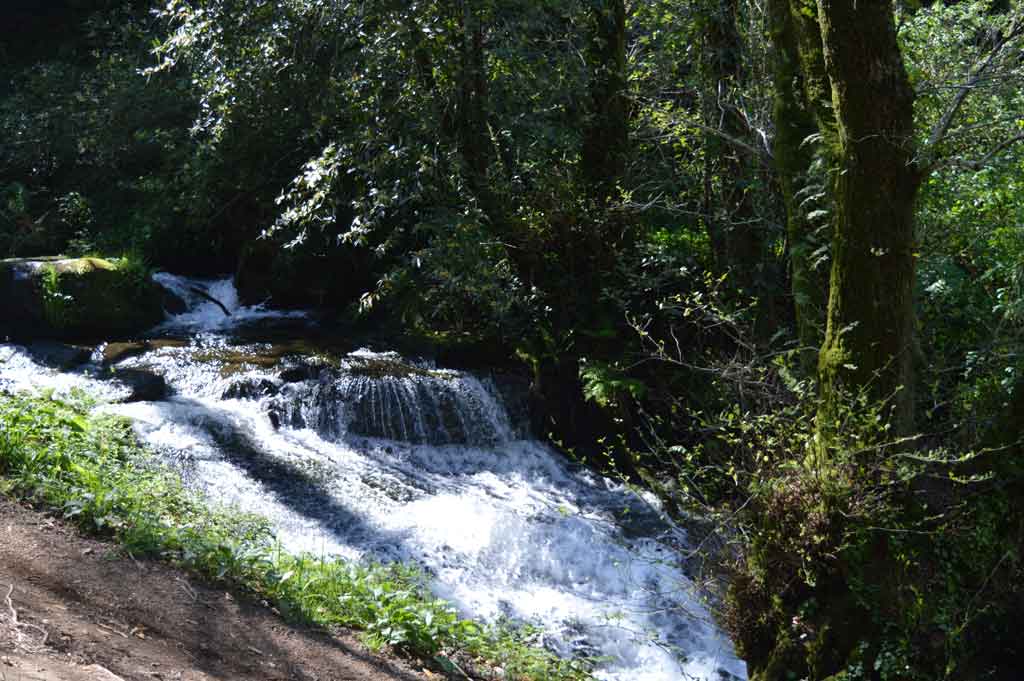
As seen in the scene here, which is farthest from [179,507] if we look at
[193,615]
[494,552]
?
[494,552]

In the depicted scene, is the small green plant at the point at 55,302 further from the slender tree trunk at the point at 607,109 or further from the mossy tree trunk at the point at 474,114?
the slender tree trunk at the point at 607,109

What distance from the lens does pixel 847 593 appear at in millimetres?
5500

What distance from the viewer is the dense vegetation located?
544 cm

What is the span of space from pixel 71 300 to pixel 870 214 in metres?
10.3

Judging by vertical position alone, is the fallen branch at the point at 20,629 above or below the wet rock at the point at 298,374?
below

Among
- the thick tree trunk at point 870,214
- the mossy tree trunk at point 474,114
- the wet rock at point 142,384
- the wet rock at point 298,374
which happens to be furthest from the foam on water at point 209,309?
the thick tree trunk at point 870,214

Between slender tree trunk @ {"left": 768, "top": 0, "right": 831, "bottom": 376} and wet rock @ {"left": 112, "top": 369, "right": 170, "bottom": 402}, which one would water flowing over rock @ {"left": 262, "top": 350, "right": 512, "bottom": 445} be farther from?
slender tree trunk @ {"left": 768, "top": 0, "right": 831, "bottom": 376}

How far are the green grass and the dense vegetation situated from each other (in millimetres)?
1603

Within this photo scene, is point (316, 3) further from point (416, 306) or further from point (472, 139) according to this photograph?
point (416, 306)

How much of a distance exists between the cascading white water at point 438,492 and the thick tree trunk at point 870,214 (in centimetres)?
180

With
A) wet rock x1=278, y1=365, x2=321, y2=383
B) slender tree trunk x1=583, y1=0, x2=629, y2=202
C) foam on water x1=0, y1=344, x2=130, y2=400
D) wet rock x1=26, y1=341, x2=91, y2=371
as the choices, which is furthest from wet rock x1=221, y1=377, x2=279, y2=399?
slender tree trunk x1=583, y1=0, x2=629, y2=202

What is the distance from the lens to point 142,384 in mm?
10281

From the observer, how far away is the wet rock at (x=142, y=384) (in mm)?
10031

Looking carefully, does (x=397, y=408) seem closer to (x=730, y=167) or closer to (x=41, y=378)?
(x=41, y=378)
